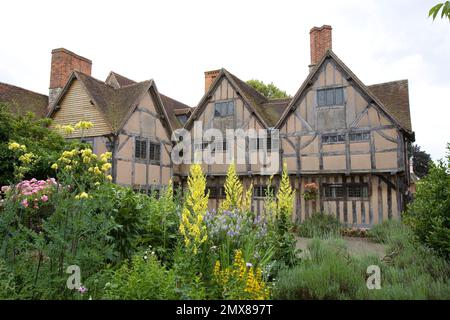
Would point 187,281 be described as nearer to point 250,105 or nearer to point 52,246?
point 52,246

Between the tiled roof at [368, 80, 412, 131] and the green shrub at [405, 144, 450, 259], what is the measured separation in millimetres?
8518

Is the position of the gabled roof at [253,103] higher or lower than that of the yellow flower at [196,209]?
higher

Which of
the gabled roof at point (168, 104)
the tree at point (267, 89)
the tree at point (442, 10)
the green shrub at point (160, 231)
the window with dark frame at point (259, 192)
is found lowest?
the green shrub at point (160, 231)

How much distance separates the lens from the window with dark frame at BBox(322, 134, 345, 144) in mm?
14717

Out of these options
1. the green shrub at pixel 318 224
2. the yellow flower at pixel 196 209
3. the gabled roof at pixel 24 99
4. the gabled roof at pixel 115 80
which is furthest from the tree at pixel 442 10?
the gabled roof at pixel 115 80

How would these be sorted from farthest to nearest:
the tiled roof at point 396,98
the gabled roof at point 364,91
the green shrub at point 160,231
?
the tiled roof at point 396,98 < the gabled roof at point 364,91 < the green shrub at point 160,231

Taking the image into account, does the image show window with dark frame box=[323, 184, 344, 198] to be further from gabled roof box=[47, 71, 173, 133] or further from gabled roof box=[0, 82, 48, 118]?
gabled roof box=[0, 82, 48, 118]

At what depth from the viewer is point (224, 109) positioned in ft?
57.0

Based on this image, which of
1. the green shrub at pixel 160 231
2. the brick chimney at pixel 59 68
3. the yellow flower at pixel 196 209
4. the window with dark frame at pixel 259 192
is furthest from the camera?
the brick chimney at pixel 59 68

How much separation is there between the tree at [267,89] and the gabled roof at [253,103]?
10.8 meters

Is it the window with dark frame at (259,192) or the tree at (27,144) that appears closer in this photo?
the tree at (27,144)

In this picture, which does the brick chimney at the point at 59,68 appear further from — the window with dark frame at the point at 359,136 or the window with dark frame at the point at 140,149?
the window with dark frame at the point at 359,136

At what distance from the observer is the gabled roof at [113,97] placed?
52.3 ft
